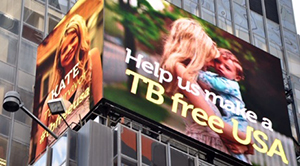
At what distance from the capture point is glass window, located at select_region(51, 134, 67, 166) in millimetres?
31028

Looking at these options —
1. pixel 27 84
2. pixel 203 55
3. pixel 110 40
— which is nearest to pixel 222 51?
pixel 203 55

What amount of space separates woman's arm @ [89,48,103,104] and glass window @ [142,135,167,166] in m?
2.72

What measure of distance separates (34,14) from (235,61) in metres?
10.3

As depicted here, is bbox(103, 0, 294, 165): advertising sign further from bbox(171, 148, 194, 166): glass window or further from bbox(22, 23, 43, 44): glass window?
bbox(22, 23, 43, 44): glass window

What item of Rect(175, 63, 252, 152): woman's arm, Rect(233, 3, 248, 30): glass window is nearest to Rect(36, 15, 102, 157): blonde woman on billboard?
Rect(175, 63, 252, 152): woman's arm

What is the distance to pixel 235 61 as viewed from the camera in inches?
1613

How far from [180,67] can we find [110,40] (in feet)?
11.4

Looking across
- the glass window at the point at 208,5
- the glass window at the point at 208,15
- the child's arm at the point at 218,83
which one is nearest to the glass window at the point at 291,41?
the glass window at the point at 208,5

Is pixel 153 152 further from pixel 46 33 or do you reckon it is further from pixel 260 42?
pixel 260 42

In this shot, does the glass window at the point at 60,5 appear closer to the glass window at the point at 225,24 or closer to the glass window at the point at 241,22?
the glass window at the point at 225,24


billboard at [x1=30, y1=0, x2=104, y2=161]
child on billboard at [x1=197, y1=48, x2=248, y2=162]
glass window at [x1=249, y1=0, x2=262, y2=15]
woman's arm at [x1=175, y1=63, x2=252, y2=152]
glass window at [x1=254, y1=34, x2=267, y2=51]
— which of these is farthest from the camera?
glass window at [x1=249, y1=0, x2=262, y2=15]

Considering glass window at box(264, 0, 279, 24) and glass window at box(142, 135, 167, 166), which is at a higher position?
glass window at box(264, 0, 279, 24)

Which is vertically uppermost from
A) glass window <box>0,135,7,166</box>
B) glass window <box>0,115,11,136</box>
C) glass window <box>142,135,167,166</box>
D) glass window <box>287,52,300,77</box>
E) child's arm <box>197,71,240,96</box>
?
glass window <box>287,52,300,77</box>

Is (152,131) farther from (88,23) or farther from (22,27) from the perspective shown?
(22,27)
